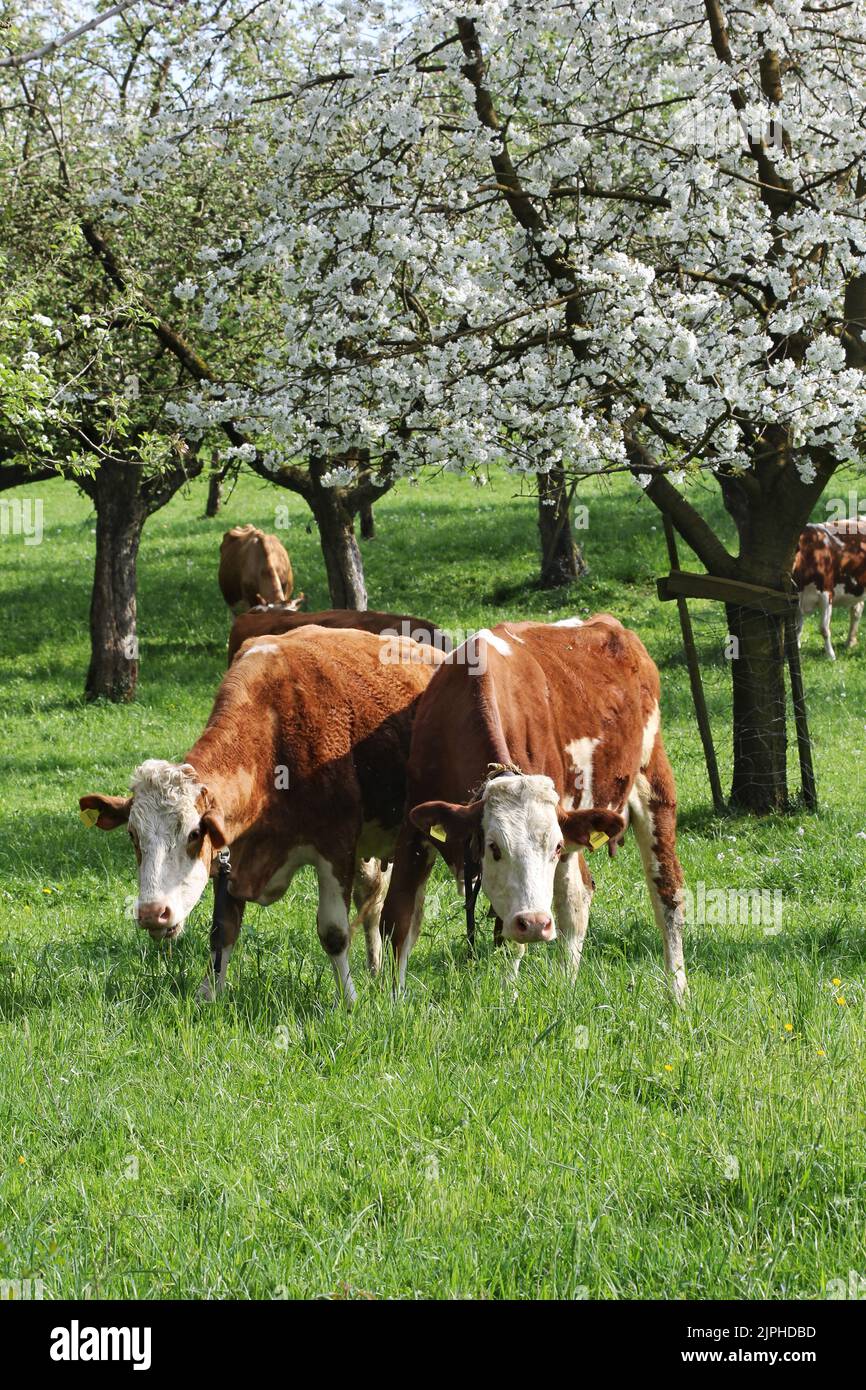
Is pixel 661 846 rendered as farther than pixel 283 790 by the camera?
Yes

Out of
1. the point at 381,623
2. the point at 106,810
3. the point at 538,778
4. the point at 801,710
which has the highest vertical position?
the point at 381,623

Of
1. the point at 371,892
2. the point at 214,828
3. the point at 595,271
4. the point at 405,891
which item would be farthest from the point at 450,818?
the point at 595,271

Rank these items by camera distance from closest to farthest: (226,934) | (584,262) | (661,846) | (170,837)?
1. (170,837)
2. (226,934)
3. (661,846)
4. (584,262)

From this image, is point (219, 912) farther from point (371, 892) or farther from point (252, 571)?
point (252, 571)

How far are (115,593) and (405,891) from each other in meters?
14.1

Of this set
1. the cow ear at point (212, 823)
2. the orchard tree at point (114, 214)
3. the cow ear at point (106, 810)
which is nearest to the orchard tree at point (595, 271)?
the orchard tree at point (114, 214)

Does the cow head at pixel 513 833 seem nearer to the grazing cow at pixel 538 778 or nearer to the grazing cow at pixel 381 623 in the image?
the grazing cow at pixel 538 778

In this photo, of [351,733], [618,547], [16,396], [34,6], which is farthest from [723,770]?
[618,547]

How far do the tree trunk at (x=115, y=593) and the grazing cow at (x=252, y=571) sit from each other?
2441 millimetres

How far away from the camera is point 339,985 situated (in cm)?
783

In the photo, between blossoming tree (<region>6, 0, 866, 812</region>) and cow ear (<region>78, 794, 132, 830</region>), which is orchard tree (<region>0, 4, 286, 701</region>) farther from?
cow ear (<region>78, 794, 132, 830</region>)

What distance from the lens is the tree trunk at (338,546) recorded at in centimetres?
1678

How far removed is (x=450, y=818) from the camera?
7.16m
